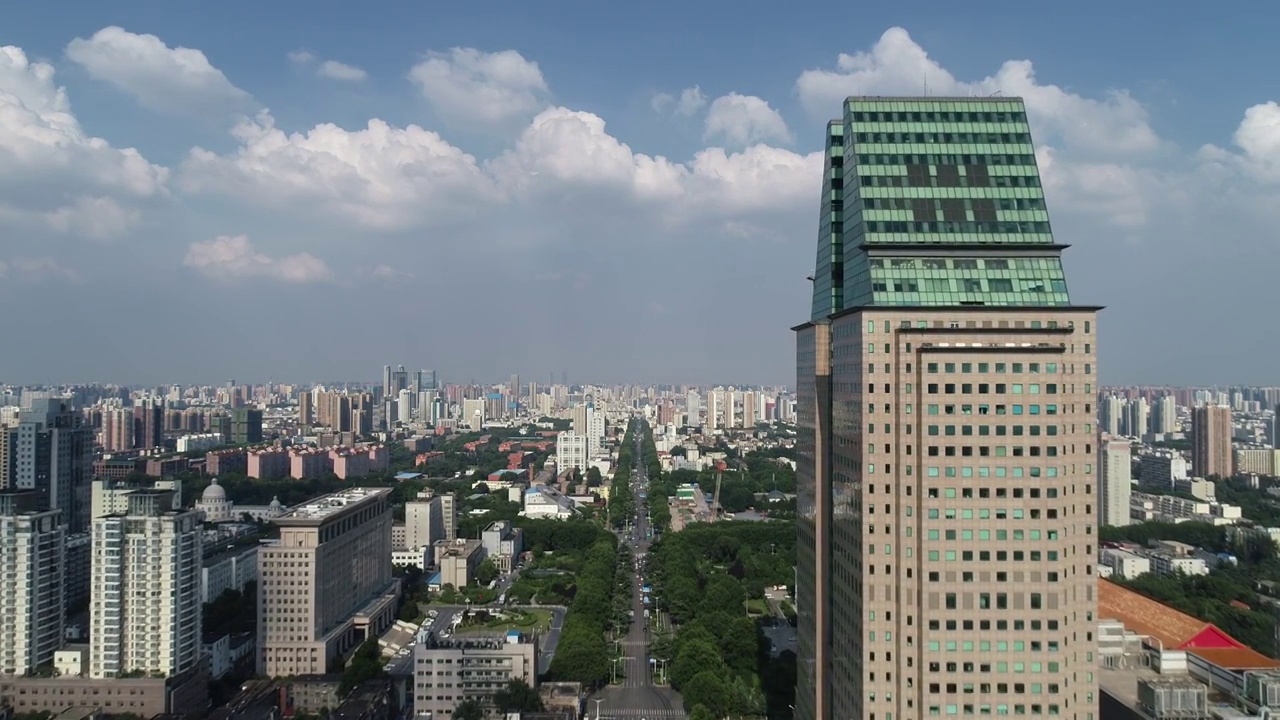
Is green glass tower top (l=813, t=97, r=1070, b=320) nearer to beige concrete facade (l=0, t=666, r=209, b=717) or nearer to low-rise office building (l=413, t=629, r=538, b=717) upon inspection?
low-rise office building (l=413, t=629, r=538, b=717)

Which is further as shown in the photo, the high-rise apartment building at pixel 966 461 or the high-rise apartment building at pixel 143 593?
the high-rise apartment building at pixel 143 593

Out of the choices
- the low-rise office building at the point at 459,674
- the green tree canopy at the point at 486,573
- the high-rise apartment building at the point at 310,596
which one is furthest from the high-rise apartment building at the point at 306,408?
the low-rise office building at the point at 459,674

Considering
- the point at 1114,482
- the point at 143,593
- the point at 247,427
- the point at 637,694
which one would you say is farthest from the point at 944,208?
the point at 247,427

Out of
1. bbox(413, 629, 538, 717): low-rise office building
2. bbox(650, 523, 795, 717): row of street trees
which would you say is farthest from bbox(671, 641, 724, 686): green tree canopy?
bbox(413, 629, 538, 717): low-rise office building

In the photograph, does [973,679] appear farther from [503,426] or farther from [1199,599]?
[503,426]

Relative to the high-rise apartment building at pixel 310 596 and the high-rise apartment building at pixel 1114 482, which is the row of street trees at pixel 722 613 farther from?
the high-rise apartment building at pixel 1114 482

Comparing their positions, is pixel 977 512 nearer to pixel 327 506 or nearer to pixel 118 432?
pixel 327 506
